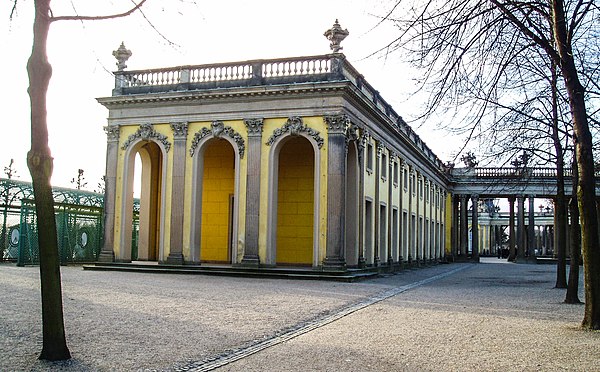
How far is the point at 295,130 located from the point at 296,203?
4742 millimetres

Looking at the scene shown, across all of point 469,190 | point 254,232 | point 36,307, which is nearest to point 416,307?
point 36,307

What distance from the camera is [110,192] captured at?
Answer: 84.6 feet

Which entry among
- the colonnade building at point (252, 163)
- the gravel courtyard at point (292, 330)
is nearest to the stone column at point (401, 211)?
the colonnade building at point (252, 163)

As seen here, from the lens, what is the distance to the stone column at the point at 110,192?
83.1 ft

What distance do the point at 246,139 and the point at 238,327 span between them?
14785 millimetres

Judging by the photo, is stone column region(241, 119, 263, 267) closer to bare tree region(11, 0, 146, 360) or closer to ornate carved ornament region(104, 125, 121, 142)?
ornate carved ornament region(104, 125, 121, 142)

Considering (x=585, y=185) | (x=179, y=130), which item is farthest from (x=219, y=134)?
(x=585, y=185)

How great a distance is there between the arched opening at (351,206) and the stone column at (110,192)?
31.5 ft

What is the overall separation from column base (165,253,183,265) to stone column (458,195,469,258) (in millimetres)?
35933

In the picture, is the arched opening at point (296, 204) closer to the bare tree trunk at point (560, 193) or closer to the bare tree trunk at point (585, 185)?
the bare tree trunk at point (560, 193)

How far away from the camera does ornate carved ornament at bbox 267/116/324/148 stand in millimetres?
22891

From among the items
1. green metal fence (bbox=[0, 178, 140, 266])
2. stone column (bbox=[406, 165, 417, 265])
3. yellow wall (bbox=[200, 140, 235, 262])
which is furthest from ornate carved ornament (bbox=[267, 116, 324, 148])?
stone column (bbox=[406, 165, 417, 265])

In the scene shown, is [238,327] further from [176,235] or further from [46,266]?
[176,235]

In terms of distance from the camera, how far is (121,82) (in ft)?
86.7
